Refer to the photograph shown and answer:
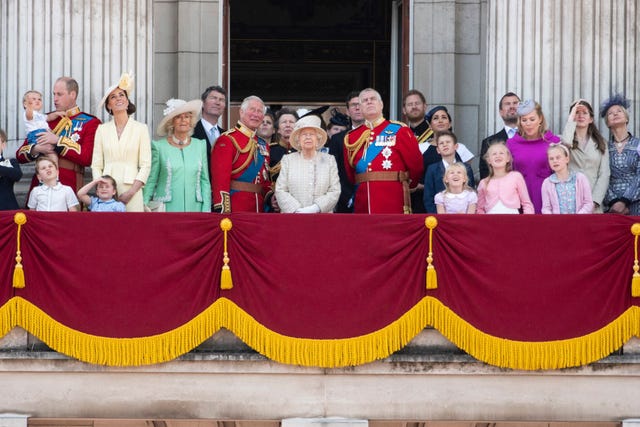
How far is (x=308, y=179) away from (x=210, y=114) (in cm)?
141

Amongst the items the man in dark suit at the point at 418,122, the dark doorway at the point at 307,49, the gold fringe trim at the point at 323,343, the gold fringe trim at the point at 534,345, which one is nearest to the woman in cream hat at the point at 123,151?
the gold fringe trim at the point at 323,343

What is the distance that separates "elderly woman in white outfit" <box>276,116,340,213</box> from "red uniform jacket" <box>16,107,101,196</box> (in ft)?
6.08

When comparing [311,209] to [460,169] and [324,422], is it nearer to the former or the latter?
[460,169]

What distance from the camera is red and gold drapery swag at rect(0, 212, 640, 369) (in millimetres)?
12469

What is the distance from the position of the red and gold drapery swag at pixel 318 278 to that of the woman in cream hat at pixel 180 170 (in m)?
0.88

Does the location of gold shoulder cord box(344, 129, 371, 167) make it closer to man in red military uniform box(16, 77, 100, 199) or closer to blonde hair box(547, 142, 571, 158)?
blonde hair box(547, 142, 571, 158)

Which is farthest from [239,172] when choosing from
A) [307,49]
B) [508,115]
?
[307,49]

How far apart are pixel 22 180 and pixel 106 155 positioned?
87.8 inches

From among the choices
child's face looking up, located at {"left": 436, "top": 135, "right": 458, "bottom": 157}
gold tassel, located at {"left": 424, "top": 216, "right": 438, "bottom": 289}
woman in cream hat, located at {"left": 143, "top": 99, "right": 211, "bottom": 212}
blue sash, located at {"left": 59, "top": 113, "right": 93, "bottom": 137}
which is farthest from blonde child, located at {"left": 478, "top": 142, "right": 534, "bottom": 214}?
blue sash, located at {"left": 59, "top": 113, "right": 93, "bottom": 137}

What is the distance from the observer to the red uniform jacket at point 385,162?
44.9ft

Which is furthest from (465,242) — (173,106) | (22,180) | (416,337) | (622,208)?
(22,180)

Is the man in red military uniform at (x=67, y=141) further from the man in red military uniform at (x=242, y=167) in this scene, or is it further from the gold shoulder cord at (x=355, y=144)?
the gold shoulder cord at (x=355, y=144)

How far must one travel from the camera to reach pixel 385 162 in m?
13.7

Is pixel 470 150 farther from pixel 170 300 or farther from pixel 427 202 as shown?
pixel 170 300
